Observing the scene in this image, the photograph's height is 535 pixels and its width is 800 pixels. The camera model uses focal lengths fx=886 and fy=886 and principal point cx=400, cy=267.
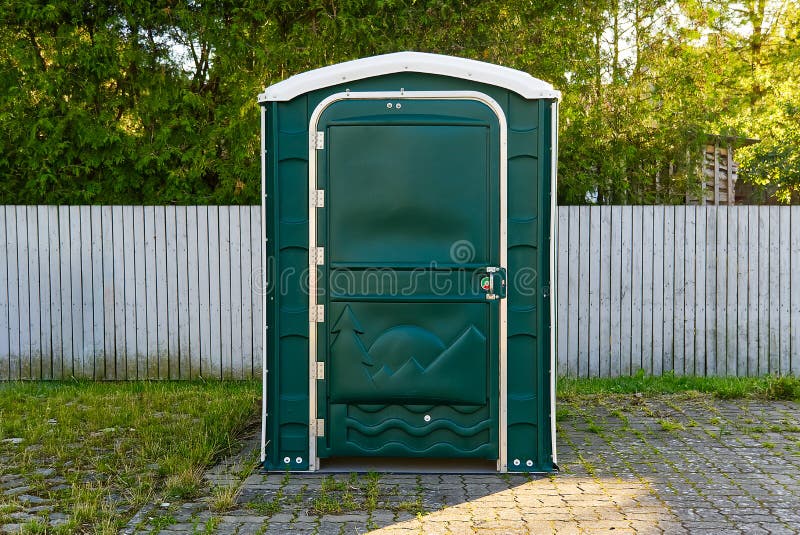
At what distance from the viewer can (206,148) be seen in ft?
35.4

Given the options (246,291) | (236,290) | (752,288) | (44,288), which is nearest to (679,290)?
(752,288)

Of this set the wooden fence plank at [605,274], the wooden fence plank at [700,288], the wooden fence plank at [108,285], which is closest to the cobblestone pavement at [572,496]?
the wooden fence plank at [700,288]

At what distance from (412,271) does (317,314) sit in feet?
2.19

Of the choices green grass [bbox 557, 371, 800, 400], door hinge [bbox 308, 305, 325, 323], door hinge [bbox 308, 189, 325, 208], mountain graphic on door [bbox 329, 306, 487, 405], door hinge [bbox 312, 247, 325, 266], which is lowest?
green grass [bbox 557, 371, 800, 400]

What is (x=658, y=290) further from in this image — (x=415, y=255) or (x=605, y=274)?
(x=415, y=255)

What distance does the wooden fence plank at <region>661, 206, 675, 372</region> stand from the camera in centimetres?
936

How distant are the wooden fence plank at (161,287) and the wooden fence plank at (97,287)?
578mm

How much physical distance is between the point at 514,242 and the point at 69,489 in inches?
122

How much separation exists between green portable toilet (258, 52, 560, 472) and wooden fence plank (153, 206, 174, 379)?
163 inches

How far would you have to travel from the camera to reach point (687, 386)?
8.86 meters

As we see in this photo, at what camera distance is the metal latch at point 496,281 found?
5.57m

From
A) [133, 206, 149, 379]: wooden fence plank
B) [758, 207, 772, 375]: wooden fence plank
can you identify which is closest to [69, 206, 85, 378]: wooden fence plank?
[133, 206, 149, 379]: wooden fence plank

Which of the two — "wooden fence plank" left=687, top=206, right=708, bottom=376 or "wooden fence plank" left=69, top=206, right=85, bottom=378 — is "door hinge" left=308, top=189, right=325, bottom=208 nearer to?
"wooden fence plank" left=69, top=206, right=85, bottom=378

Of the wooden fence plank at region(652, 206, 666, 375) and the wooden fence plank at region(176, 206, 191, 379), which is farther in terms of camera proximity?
the wooden fence plank at region(176, 206, 191, 379)
